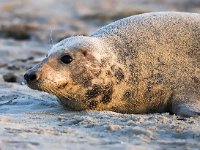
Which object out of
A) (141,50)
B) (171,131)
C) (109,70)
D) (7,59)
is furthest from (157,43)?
(7,59)

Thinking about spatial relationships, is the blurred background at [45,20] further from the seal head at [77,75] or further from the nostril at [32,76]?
the nostril at [32,76]

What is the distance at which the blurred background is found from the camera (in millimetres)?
8703

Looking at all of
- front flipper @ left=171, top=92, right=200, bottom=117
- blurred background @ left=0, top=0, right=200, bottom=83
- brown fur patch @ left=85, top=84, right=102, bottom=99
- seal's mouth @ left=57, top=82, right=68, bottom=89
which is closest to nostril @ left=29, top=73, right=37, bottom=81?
seal's mouth @ left=57, top=82, right=68, bottom=89

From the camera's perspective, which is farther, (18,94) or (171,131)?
(18,94)

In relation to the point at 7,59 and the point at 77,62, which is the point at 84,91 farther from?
the point at 7,59

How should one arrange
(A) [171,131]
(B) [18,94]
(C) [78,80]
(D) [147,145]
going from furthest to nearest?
(B) [18,94], (C) [78,80], (A) [171,131], (D) [147,145]

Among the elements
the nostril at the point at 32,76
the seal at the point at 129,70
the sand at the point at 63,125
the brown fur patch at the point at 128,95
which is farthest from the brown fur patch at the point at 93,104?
the nostril at the point at 32,76

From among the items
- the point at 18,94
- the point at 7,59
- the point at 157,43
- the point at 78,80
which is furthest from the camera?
the point at 7,59

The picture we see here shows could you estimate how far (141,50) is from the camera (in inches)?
206

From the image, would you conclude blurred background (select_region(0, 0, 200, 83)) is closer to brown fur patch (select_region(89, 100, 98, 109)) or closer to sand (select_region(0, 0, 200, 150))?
sand (select_region(0, 0, 200, 150))

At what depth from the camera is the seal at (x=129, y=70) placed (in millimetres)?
4940

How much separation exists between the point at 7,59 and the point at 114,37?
3527mm

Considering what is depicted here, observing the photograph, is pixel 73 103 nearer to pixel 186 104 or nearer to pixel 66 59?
pixel 66 59

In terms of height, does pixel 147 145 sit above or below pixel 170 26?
below
